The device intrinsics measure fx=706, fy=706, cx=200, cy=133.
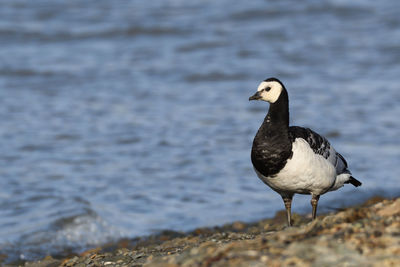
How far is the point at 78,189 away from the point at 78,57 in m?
9.16

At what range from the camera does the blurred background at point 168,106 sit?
9.98 meters

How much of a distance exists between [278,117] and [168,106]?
7899mm

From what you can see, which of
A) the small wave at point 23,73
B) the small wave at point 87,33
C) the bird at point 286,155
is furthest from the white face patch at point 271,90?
the small wave at point 87,33

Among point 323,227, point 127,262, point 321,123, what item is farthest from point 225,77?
point 323,227

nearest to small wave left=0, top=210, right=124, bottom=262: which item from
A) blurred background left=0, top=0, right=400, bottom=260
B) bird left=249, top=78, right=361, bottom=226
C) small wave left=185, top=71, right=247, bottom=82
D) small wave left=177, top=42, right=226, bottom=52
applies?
blurred background left=0, top=0, right=400, bottom=260

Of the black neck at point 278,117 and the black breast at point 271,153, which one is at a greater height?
the black neck at point 278,117

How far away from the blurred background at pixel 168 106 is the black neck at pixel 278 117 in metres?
2.91

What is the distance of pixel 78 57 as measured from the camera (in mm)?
19219

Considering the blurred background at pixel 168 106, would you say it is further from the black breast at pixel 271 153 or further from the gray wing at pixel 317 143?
the black breast at pixel 271 153

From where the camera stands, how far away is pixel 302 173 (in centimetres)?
655

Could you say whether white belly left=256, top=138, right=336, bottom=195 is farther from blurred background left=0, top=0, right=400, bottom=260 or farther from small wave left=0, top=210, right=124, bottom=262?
small wave left=0, top=210, right=124, bottom=262

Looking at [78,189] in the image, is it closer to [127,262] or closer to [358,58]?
[127,262]

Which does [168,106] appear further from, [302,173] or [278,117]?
[302,173]

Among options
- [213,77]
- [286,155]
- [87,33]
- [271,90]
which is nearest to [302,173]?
[286,155]
